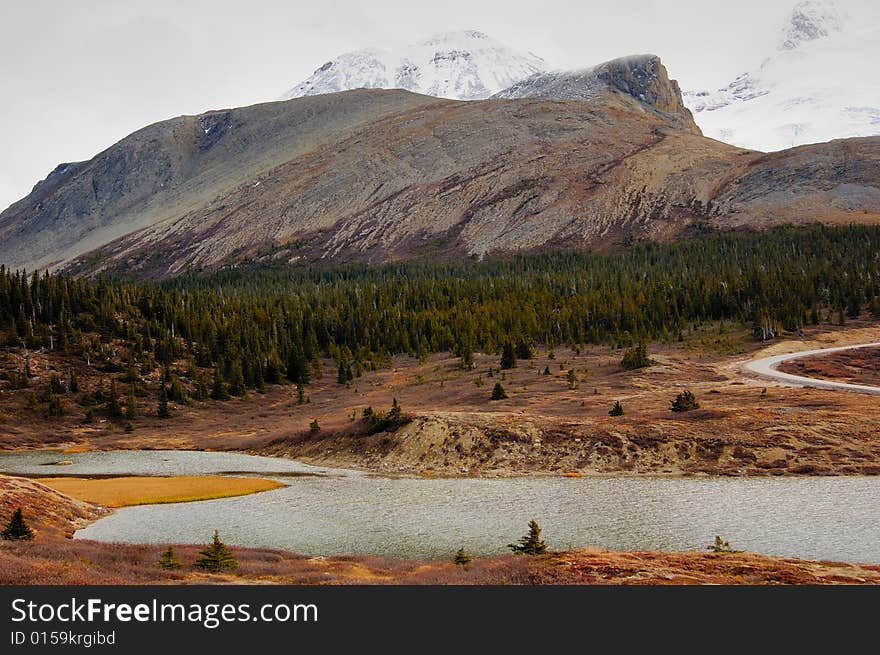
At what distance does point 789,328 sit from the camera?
136 meters

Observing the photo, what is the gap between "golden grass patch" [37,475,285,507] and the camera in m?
54.8

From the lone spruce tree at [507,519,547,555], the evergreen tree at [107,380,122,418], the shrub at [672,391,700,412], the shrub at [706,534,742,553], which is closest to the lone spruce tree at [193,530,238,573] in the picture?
the lone spruce tree at [507,519,547,555]

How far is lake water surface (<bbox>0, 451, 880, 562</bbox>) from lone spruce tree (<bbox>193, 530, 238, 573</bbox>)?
26.7ft

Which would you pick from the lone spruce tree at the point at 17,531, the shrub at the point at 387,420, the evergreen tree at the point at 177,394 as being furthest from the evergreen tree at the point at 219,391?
the lone spruce tree at the point at 17,531

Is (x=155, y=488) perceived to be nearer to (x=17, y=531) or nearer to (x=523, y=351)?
(x=17, y=531)

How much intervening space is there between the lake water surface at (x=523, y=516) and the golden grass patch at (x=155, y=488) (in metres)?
2.08

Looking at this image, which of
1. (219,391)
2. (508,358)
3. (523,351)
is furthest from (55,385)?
(523,351)

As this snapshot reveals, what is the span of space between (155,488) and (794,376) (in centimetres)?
7575

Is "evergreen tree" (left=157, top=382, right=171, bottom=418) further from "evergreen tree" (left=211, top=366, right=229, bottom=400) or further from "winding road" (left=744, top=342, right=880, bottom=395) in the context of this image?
"winding road" (left=744, top=342, right=880, bottom=395)

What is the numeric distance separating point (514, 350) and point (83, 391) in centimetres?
6901

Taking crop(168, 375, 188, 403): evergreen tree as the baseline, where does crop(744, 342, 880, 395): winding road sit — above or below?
below

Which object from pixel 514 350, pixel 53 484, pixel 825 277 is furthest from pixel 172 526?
pixel 825 277

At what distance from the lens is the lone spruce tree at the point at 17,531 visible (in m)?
35.2

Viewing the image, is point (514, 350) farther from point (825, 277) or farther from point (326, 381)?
point (825, 277)
